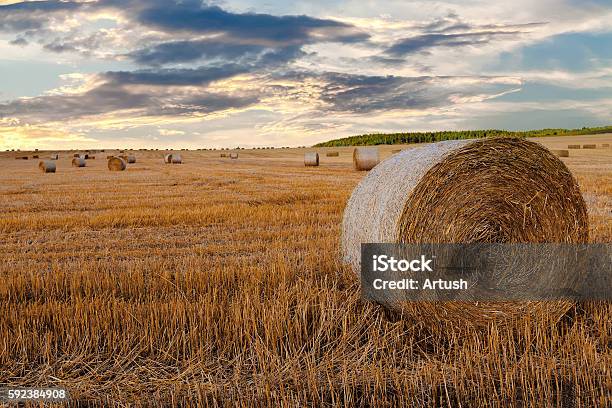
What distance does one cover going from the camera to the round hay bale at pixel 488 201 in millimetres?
5336

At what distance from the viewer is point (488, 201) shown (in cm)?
557

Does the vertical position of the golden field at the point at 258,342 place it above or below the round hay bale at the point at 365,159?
below

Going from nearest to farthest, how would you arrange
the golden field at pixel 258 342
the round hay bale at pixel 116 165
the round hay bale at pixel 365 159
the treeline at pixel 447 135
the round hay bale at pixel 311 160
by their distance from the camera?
1. the golden field at pixel 258 342
2. the round hay bale at pixel 365 159
3. the round hay bale at pixel 116 165
4. the round hay bale at pixel 311 160
5. the treeline at pixel 447 135

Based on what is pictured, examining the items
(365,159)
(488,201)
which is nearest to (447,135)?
(365,159)

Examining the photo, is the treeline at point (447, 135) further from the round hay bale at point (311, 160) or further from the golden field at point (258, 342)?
the golden field at point (258, 342)

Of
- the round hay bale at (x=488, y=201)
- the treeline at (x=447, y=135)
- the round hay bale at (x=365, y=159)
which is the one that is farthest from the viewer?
the treeline at (x=447, y=135)

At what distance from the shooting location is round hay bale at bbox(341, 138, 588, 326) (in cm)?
534

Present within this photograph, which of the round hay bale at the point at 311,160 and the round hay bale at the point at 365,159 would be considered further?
the round hay bale at the point at 311,160

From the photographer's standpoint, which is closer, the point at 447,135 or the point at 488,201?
the point at 488,201

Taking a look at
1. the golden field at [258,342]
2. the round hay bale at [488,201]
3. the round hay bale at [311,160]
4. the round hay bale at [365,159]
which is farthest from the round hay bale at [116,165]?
the round hay bale at [488,201]

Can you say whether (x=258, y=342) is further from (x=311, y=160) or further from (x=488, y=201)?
(x=311, y=160)

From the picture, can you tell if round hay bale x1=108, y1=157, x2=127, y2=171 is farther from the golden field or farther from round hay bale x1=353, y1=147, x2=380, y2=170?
the golden field

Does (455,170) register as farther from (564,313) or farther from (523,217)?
(564,313)

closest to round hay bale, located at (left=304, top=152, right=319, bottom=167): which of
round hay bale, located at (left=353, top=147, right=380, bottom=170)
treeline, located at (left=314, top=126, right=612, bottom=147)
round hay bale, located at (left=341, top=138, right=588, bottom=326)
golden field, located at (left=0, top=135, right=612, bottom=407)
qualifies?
round hay bale, located at (left=353, top=147, right=380, bottom=170)
